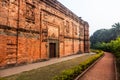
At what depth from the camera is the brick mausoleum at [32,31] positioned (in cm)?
1159

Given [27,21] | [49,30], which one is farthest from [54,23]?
[27,21]

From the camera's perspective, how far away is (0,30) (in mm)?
10938

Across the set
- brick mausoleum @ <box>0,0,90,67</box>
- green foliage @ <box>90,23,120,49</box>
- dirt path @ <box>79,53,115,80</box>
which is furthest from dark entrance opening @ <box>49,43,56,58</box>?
green foliage @ <box>90,23,120,49</box>

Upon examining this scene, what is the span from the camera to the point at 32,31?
14.7 m

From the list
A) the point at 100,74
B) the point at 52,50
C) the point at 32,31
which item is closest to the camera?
the point at 100,74

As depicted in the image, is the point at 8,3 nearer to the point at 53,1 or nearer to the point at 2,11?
the point at 2,11

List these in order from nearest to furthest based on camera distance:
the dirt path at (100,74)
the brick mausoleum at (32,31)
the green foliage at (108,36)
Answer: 1. the dirt path at (100,74)
2. the brick mausoleum at (32,31)
3. the green foliage at (108,36)

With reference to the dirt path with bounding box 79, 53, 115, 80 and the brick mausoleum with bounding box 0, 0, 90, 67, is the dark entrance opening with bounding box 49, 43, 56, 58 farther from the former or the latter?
the dirt path with bounding box 79, 53, 115, 80

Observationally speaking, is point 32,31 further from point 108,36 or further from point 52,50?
point 108,36

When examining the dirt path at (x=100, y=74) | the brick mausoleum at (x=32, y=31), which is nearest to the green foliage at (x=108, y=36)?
the brick mausoleum at (x=32, y=31)

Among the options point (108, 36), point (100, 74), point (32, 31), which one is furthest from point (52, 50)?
point (108, 36)

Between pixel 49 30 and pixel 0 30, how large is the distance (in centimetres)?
787

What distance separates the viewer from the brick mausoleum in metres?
11.6

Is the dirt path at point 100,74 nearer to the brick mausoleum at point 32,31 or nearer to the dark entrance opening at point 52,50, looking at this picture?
the brick mausoleum at point 32,31
